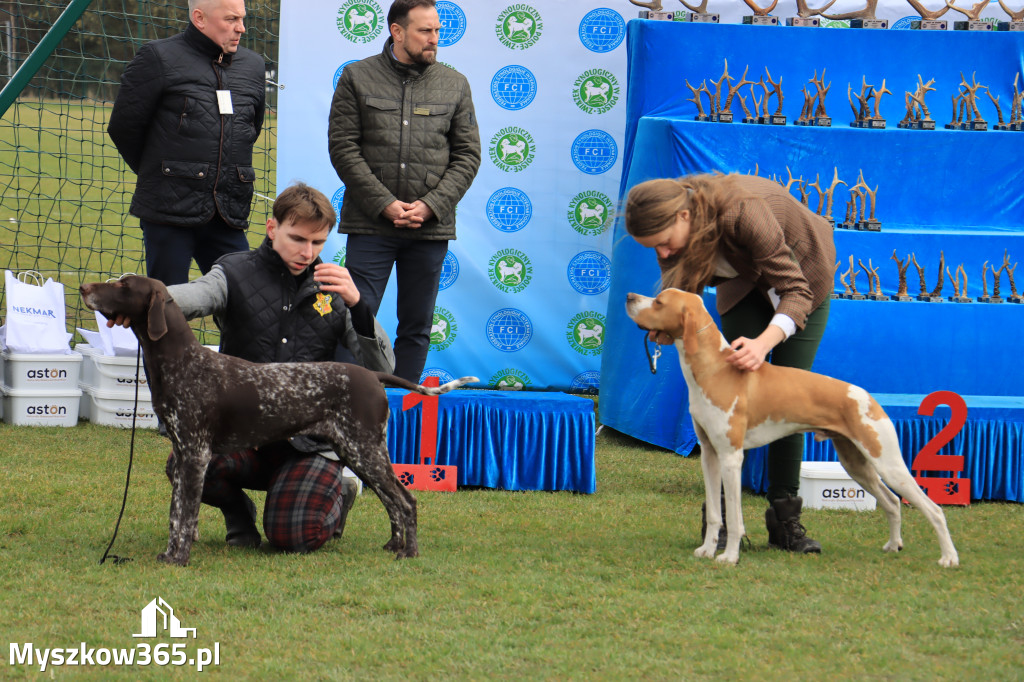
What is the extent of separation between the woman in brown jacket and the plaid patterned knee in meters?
1.33

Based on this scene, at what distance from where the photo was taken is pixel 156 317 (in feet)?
11.2

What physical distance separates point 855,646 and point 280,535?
198 centimetres

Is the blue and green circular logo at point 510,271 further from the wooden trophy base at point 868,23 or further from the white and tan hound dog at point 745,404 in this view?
the white and tan hound dog at point 745,404

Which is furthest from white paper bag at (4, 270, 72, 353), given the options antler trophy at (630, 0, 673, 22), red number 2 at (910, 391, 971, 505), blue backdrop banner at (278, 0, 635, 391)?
red number 2 at (910, 391, 971, 505)

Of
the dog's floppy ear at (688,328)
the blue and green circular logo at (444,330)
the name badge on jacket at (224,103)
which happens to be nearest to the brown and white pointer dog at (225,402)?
the dog's floppy ear at (688,328)

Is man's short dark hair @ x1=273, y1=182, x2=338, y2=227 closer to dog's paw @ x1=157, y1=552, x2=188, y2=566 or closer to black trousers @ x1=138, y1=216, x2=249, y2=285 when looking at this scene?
dog's paw @ x1=157, y1=552, x2=188, y2=566

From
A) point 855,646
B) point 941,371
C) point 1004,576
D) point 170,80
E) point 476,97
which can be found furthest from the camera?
point 476,97

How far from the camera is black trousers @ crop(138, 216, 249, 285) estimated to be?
551cm

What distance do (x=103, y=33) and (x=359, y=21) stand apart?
2.30 m

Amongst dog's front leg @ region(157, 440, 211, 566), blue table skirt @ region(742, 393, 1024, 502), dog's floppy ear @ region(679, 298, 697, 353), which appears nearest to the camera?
dog's front leg @ region(157, 440, 211, 566)

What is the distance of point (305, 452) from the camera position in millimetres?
4008

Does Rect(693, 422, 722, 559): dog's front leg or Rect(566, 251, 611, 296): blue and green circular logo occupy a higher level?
Rect(566, 251, 611, 296): blue and green circular logo

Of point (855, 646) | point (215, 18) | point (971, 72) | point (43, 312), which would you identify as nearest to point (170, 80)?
point (215, 18)

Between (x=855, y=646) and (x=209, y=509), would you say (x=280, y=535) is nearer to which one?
(x=209, y=509)
